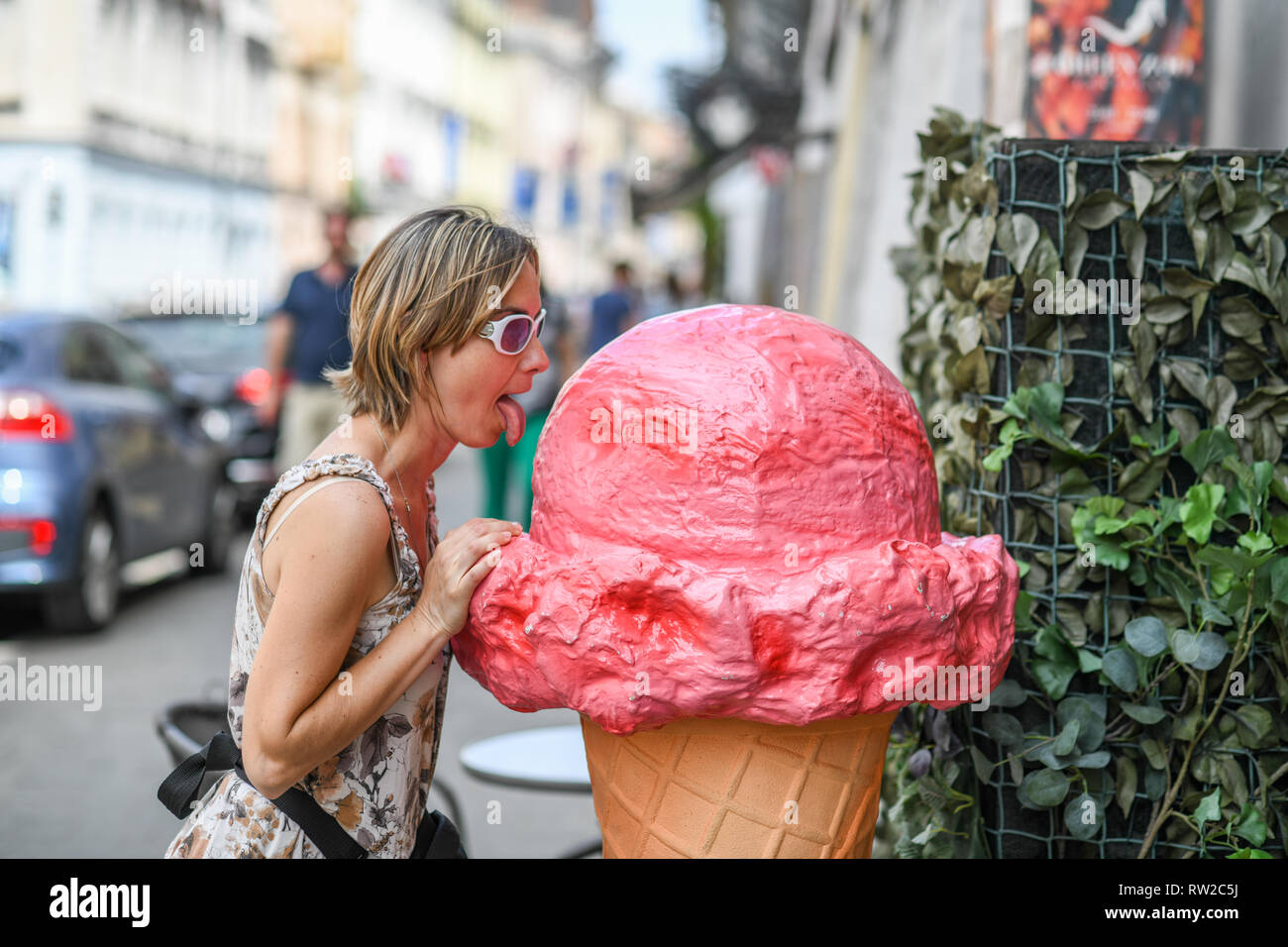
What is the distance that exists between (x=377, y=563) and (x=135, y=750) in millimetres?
3959

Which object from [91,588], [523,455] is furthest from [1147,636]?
[91,588]

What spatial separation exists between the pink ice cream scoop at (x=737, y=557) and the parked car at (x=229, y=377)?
754 centimetres

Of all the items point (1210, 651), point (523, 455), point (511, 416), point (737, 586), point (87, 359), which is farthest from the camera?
point (523, 455)

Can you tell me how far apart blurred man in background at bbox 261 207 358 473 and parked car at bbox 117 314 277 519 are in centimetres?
186

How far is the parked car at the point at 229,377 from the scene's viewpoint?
9.41m

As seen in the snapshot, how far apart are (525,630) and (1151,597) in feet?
4.29

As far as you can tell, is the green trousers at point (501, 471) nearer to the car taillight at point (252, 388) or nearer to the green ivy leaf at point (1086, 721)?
the car taillight at point (252, 388)

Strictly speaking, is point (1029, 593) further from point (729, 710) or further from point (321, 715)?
point (321, 715)

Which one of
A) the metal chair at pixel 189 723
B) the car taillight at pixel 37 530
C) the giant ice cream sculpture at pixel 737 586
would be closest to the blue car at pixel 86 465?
the car taillight at pixel 37 530

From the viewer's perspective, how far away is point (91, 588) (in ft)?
22.2

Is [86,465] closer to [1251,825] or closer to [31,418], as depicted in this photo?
[31,418]
